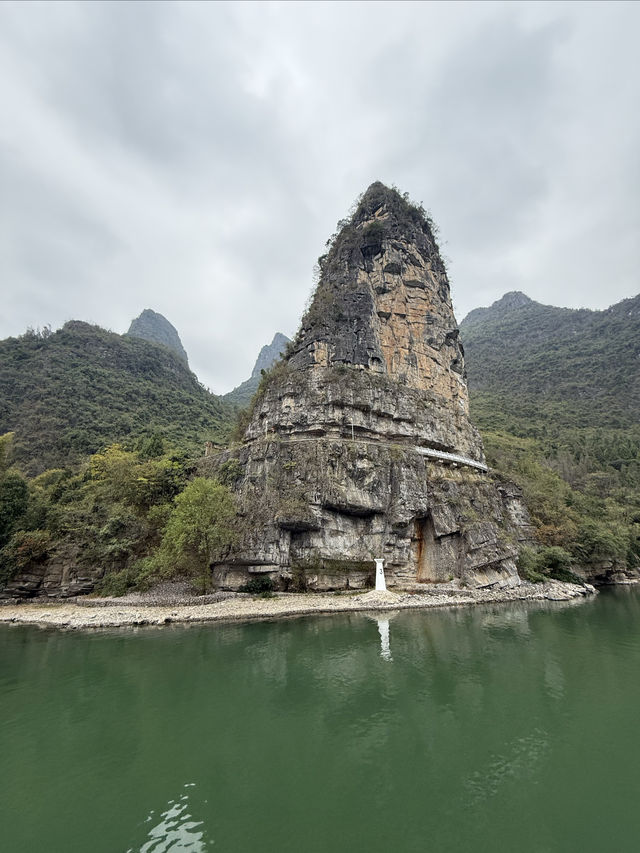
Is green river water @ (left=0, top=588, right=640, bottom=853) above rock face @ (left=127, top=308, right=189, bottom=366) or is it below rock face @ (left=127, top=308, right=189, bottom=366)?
below

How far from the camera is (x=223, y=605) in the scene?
26.2 m

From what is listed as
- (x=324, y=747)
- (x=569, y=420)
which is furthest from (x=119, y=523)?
(x=569, y=420)

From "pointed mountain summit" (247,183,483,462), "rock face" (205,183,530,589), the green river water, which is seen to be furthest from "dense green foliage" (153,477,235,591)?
the green river water

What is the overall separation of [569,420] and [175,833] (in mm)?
86370

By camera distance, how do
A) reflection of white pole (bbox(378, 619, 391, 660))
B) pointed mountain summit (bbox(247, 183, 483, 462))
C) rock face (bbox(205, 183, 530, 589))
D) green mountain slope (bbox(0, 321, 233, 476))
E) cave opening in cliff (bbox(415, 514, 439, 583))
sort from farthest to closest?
green mountain slope (bbox(0, 321, 233, 476)) < pointed mountain summit (bbox(247, 183, 483, 462)) < cave opening in cliff (bbox(415, 514, 439, 583)) < rock face (bbox(205, 183, 530, 589)) < reflection of white pole (bbox(378, 619, 391, 660))

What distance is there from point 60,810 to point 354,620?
→ 18080 mm

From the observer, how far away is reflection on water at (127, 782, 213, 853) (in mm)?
6012

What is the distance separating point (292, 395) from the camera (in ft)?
123

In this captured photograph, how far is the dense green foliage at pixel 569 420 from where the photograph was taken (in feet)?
130

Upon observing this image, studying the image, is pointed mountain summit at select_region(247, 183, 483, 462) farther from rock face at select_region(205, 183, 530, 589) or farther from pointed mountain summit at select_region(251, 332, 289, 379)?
pointed mountain summit at select_region(251, 332, 289, 379)

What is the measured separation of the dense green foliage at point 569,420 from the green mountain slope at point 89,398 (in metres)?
43.2

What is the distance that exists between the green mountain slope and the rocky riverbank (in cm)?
2620

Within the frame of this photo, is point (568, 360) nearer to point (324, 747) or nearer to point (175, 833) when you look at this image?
point (324, 747)

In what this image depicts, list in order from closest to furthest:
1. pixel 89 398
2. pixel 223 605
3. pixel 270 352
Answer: pixel 223 605 → pixel 89 398 → pixel 270 352
